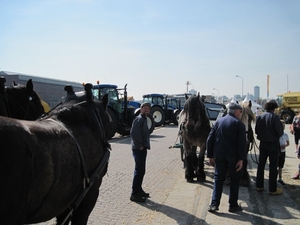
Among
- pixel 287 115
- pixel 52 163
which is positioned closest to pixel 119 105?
pixel 52 163

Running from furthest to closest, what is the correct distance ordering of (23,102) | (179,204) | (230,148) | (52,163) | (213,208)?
(179,204)
(213,208)
(230,148)
(23,102)
(52,163)

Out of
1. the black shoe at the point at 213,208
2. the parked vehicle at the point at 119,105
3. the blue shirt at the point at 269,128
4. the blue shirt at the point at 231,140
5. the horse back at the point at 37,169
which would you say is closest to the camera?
the horse back at the point at 37,169

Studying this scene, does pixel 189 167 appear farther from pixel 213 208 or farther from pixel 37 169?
pixel 37 169

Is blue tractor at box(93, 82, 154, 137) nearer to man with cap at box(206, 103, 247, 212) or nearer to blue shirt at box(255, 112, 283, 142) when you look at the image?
blue shirt at box(255, 112, 283, 142)

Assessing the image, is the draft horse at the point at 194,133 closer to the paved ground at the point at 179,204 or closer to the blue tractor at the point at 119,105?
the paved ground at the point at 179,204

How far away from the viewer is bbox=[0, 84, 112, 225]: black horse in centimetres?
157

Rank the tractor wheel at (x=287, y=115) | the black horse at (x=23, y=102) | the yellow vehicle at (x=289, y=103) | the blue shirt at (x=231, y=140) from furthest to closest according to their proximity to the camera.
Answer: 1. the yellow vehicle at (x=289, y=103)
2. the tractor wheel at (x=287, y=115)
3. the blue shirt at (x=231, y=140)
4. the black horse at (x=23, y=102)

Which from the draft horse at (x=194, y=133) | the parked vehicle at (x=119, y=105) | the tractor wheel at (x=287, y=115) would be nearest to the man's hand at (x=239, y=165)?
the draft horse at (x=194, y=133)

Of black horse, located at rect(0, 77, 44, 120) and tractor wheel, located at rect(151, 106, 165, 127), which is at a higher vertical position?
black horse, located at rect(0, 77, 44, 120)

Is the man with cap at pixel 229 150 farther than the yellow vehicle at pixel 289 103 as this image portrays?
No

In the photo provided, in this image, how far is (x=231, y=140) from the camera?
14.7ft

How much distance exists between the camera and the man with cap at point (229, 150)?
4.46 m

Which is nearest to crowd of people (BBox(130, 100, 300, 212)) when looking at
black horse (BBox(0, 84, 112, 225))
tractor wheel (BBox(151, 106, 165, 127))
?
black horse (BBox(0, 84, 112, 225))

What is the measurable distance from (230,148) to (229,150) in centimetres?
4
